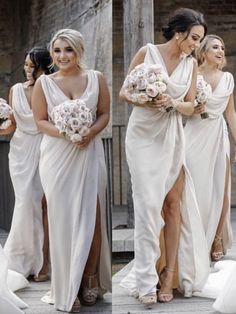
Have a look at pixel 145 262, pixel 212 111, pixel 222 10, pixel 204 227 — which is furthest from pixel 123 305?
pixel 222 10

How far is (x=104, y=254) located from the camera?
3234mm

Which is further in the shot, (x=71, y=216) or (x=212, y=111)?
(x=212, y=111)

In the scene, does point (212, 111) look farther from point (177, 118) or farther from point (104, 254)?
point (104, 254)

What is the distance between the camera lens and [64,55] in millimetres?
3061

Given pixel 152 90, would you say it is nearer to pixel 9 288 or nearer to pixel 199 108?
pixel 199 108

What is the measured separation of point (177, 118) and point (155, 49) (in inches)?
10.9

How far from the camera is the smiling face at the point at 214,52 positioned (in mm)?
3484

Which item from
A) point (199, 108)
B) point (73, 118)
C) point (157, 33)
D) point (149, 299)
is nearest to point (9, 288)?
point (149, 299)

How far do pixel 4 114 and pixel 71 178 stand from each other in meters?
0.35

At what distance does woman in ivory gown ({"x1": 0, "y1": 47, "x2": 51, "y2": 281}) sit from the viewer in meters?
3.08

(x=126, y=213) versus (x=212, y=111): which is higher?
(x=212, y=111)

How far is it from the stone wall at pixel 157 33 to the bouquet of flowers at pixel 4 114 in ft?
1.49

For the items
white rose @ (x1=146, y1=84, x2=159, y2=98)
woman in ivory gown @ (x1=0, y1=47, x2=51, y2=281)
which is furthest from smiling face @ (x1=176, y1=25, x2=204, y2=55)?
woman in ivory gown @ (x1=0, y1=47, x2=51, y2=281)

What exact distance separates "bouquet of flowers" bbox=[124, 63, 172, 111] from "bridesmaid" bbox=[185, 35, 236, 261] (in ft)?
1.08
